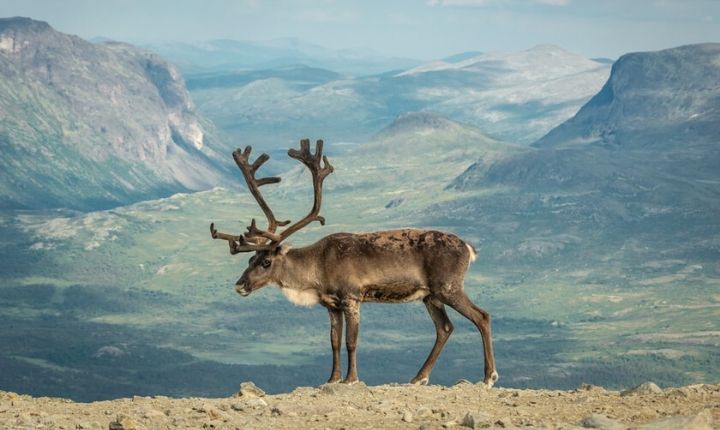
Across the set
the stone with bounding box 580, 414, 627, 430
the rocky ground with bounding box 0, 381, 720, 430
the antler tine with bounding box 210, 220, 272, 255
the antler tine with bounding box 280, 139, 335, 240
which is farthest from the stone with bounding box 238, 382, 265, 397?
the stone with bounding box 580, 414, 627, 430

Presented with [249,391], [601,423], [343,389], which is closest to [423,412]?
[601,423]

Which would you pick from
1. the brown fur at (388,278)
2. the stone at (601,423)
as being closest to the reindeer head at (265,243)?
the brown fur at (388,278)

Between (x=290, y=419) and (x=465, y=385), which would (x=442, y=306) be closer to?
(x=465, y=385)

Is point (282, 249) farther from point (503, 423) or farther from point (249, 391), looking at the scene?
point (503, 423)

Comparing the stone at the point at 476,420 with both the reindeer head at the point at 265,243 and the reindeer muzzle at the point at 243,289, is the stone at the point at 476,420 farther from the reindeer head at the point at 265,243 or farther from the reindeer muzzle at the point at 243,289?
the reindeer muzzle at the point at 243,289

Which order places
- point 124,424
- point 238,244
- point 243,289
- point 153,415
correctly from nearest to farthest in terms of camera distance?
point 124,424, point 153,415, point 238,244, point 243,289

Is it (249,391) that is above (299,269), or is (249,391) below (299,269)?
below

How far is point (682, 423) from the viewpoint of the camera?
101 feet

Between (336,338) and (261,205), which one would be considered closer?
(336,338)

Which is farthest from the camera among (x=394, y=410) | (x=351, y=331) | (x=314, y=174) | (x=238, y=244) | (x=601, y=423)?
(x=314, y=174)

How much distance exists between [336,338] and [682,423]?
16070 millimetres

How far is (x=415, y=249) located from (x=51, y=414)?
13.3 meters

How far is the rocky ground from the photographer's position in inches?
1335

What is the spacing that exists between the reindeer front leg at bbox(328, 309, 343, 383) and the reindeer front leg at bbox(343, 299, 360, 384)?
0.40 meters
